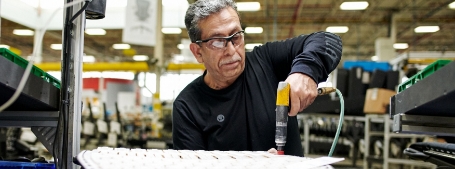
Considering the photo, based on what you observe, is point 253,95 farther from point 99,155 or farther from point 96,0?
point 99,155

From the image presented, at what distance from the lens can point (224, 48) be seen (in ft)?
5.07

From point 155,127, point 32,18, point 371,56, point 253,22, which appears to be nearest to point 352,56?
point 371,56

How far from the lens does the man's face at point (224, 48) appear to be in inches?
60.6

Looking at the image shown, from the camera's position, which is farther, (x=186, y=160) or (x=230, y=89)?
(x=230, y=89)

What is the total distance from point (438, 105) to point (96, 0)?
1.06 m

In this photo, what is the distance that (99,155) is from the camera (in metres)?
0.88

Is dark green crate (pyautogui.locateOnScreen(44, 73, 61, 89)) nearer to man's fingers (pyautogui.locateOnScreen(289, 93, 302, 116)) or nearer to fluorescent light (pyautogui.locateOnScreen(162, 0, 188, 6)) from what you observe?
man's fingers (pyautogui.locateOnScreen(289, 93, 302, 116))

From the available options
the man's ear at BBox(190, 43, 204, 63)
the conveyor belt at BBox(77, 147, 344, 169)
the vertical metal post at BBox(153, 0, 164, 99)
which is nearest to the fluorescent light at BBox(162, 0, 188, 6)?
the vertical metal post at BBox(153, 0, 164, 99)

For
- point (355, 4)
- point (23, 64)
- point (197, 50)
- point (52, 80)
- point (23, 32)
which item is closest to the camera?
point (23, 64)

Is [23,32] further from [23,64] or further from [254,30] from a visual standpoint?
[23,64]

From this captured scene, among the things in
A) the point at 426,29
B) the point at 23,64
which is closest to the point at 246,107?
the point at 23,64

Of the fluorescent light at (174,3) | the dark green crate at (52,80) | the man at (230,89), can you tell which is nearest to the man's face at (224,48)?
the man at (230,89)

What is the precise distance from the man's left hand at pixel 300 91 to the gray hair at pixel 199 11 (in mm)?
503

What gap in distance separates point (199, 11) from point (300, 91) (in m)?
0.61
